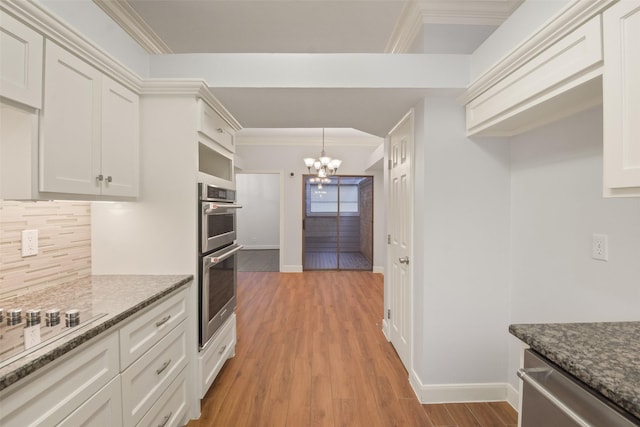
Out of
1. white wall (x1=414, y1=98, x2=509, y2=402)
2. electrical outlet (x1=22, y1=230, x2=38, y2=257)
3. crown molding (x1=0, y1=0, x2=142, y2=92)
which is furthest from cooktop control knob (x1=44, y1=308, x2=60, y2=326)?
white wall (x1=414, y1=98, x2=509, y2=402)

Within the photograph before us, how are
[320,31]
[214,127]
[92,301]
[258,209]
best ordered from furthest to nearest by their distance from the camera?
1. [258,209]
2. [320,31]
3. [214,127]
4. [92,301]

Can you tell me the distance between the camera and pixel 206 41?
2.61 meters

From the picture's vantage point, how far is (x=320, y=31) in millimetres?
2434

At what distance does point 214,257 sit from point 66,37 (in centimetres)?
137

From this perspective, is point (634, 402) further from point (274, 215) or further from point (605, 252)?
point (274, 215)

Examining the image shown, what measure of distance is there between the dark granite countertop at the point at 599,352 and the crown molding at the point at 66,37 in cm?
223

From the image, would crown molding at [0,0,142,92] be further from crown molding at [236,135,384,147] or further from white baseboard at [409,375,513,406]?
crown molding at [236,135,384,147]

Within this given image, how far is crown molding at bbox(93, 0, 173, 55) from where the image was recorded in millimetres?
2111

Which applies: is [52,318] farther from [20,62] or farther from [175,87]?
[175,87]

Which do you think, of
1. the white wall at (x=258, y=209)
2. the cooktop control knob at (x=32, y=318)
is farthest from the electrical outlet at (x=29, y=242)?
the white wall at (x=258, y=209)

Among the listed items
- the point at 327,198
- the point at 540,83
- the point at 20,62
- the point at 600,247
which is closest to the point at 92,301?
the point at 20,62

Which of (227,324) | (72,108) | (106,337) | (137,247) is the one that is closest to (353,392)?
(227,324)

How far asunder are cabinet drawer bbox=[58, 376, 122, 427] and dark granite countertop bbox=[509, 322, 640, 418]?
1602mm

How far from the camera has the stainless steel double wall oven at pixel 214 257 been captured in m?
1.90
